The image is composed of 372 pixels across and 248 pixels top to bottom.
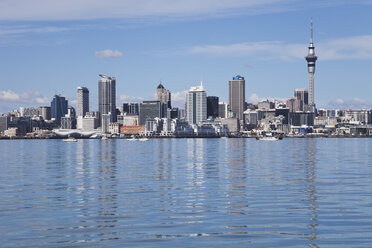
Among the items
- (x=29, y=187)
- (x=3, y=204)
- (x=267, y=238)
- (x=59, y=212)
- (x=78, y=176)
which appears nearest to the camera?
(x=267, y=238)

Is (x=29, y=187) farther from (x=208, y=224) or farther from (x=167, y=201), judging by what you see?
(x=208, y=224)

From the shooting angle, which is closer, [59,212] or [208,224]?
[208,224]

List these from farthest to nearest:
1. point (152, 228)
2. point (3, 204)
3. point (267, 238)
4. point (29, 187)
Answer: point (29, 187), point (3, 204), point (152, 228), point (267, 238)

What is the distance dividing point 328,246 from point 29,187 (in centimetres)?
3305

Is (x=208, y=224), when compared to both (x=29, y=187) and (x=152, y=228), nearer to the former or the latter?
(x=152, y=228)

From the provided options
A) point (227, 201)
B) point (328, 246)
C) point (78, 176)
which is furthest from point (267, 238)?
point (78, 176)

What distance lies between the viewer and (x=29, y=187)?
168 ft

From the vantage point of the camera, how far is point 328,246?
24922 mm

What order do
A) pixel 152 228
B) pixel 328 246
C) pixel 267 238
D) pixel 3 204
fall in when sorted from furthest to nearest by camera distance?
pixel 3 204
pixel 152 228
pixel 267 238
pixel 328 246

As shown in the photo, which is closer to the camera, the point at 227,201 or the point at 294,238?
the point at 294,238

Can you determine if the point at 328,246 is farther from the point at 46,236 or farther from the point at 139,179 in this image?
the point at 139,179

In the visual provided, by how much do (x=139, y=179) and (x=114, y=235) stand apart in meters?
30.5

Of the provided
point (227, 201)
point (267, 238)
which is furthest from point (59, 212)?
point (267, 238)

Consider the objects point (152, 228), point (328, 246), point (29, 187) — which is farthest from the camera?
point (29, 187)
